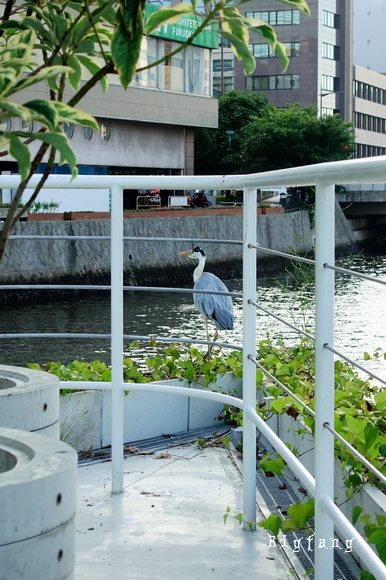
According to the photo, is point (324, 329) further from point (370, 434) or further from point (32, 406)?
point (32, 406)

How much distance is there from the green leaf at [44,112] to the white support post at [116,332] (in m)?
1.76

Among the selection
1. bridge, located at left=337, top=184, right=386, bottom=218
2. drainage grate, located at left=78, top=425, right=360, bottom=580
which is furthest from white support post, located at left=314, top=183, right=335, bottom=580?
bridge, located at left=337, top=184, right=386, bottom=218

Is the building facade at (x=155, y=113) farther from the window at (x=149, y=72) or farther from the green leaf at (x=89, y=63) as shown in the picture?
the green leaf at (x=89, y=63)

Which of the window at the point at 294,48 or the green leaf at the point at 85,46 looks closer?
the green leaf at the point at 85,46

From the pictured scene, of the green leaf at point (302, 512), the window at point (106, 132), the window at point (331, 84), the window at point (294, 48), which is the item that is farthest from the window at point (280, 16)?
the green leaf at point (302, 512)

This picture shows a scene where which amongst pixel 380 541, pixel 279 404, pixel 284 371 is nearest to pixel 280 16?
pixel 284 371

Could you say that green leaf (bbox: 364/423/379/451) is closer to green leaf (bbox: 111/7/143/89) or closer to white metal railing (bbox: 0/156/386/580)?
white metal railing (bbox: 0/156/386/580)

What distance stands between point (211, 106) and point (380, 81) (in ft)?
125

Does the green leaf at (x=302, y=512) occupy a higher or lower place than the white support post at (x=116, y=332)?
lower

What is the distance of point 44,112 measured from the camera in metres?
1.13

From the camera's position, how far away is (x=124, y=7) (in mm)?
1159

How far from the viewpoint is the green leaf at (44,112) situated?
3.68 feet

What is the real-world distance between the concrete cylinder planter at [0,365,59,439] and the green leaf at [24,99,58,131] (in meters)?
0.88

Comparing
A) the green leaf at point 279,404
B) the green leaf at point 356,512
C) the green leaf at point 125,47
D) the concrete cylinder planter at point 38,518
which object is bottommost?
the green leaf at point 356,512
